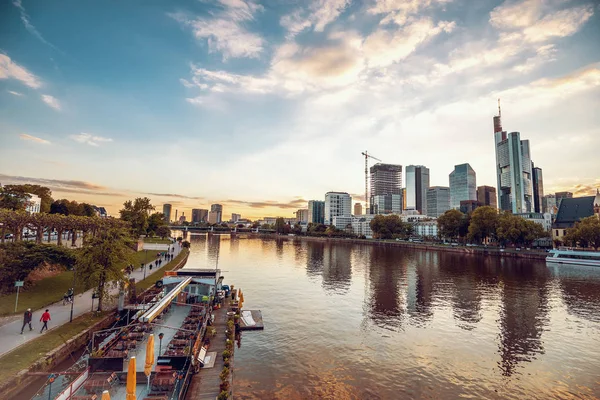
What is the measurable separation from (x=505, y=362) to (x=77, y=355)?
34710 millimetres

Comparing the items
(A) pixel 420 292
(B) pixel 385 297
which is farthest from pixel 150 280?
(A) pixel 420 292

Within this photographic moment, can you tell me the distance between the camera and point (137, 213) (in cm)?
10738

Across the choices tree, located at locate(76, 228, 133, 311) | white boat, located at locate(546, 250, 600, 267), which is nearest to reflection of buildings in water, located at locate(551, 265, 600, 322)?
white boat, located at locate(546, 250, 600, 267)

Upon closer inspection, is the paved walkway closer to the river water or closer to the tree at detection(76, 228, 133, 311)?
the tree at detection(76, 228, 133, 311)

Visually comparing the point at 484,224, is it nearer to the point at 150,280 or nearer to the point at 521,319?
the point at 521,319

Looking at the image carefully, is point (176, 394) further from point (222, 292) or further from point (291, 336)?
point (222, 292)

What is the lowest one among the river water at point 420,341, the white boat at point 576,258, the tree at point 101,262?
the river water at point 420,341

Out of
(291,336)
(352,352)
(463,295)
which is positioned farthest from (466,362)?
(463,295)

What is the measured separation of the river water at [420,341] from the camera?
74.7 ft

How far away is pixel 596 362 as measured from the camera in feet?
89.2

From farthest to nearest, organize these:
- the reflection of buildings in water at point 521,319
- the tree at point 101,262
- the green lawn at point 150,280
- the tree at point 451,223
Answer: the tree at point 451,223 → the green lawn at point 150,280 → the tree at point 101,262 → the reflection of buildings in water at point 521,319

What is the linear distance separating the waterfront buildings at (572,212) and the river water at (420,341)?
106 m

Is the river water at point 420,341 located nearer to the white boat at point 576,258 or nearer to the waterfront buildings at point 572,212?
the white boat at point 576,258

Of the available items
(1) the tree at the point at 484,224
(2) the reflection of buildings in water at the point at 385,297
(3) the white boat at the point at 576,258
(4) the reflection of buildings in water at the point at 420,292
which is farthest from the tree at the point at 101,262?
(1) the tree at the point at 484,224
